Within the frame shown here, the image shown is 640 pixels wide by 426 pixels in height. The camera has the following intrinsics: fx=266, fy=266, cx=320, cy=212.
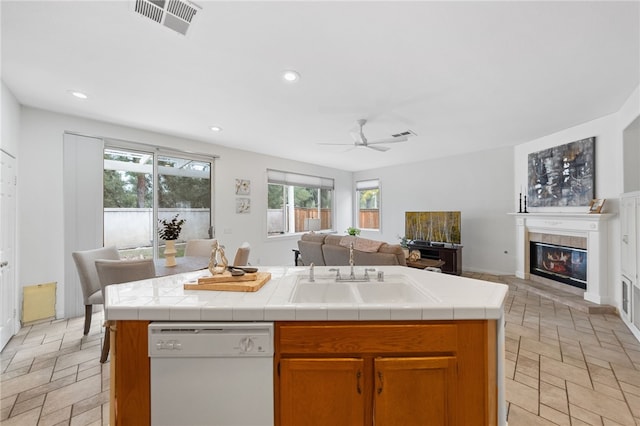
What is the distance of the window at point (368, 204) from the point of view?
7340 mm

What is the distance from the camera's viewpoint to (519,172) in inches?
189

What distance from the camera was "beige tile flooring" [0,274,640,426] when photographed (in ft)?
5.53

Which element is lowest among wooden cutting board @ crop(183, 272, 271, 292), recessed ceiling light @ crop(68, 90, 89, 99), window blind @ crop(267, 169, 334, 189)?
wooden cutting board @ crop(183, 272, 271, 292)

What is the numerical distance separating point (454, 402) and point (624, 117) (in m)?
3.92

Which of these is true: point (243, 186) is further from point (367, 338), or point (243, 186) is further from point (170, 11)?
point (367, 338)

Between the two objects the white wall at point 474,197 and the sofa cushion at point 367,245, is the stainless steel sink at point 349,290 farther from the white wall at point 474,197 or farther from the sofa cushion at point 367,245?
the white wall at point 474,197

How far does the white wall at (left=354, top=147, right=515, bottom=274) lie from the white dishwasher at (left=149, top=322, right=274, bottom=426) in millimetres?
5334

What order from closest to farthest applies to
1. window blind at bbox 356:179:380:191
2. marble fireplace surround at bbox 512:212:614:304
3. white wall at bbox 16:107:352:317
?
white wall at bbox 16:107:352:317 < marble fireplace surround at bbox 512:212:614:304 < window blind at bbox 356:179:380:191

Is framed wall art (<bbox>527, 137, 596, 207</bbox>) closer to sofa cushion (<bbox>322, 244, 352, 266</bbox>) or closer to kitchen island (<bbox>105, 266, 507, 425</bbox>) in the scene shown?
sofa cushion (<bbox>322, 244, 352, 266</bbox>)

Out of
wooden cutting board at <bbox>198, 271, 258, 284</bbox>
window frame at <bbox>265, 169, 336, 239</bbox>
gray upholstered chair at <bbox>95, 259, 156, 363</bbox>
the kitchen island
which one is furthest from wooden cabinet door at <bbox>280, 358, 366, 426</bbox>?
window frame at <bbox>265, 169, 336, 239</bbox>

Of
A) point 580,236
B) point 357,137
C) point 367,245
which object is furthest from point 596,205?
point 357,137

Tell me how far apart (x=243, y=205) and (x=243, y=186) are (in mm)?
367

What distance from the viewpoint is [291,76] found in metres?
2.32

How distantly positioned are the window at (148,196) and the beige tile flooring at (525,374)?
1208mm
